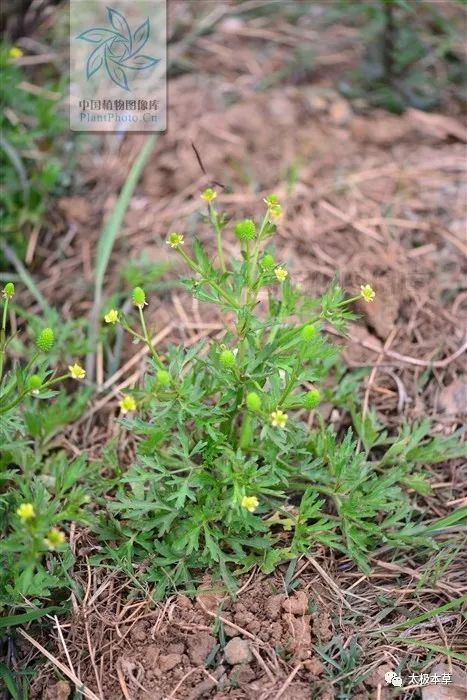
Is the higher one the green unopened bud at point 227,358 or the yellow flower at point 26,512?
the green unopened bud at point 227,358

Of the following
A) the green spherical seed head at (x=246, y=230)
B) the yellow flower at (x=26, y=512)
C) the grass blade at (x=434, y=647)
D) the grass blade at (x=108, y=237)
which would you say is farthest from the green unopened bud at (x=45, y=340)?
the grass blade at (x=434, y=647)

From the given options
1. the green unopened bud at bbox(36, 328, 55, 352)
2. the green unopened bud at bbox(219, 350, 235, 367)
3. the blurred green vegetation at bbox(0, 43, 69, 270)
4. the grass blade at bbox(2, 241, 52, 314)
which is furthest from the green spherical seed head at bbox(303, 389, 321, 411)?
the blurred green vegetation at bbox(0, 43, 69, 270)

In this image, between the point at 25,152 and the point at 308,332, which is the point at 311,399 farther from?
the point at 25,152

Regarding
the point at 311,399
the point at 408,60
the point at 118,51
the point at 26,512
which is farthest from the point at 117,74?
the point at 26,512

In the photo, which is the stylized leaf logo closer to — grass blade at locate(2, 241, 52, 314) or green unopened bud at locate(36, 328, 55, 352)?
grass blade at locate(2, 241, 52, 314)

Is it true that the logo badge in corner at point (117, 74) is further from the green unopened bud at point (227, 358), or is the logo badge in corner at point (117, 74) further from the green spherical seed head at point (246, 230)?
the green unopened bud at point (227, 358)

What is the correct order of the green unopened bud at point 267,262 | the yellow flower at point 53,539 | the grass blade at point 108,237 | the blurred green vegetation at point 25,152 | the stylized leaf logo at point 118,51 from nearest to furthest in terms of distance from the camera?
the yellow flower at point 53,539
the green unopened bud at point 267,262
the grass blade at point 108,237
the blurred green vegetation at point 25,152
the stylized leaf logo at point 118,51
